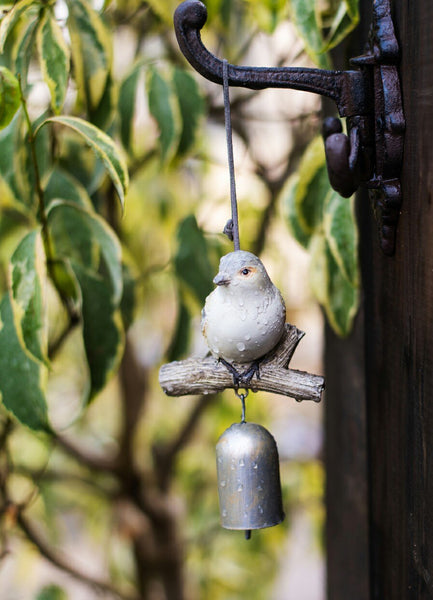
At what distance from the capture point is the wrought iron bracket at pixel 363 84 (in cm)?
44

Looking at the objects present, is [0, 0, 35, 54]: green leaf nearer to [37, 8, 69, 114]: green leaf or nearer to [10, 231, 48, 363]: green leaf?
[37, 8, 69, 114]: green leaf

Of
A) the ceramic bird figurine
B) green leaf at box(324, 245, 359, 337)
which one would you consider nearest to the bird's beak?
the ceramic bird figurine

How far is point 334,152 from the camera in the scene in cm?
41

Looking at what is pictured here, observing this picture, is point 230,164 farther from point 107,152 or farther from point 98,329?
point 98,329

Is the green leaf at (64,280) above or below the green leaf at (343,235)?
below

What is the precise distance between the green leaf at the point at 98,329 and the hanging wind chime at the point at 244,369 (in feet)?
0.65

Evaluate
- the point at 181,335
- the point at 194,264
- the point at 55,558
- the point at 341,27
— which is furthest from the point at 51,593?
the point at 341,27

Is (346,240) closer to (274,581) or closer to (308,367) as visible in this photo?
(274,581)

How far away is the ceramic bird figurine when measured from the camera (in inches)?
17.9

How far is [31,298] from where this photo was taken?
0.58m

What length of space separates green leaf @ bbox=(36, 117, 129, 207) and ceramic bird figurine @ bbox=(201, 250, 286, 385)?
0.12 m

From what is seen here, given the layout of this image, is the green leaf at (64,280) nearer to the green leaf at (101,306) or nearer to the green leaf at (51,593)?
the green leaf at (101,306)

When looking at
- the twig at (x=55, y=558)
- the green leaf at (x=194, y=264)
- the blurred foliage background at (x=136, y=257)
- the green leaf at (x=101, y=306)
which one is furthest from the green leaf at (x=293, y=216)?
the twig at (x=55, y=558)

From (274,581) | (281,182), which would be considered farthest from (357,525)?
(274,581)
